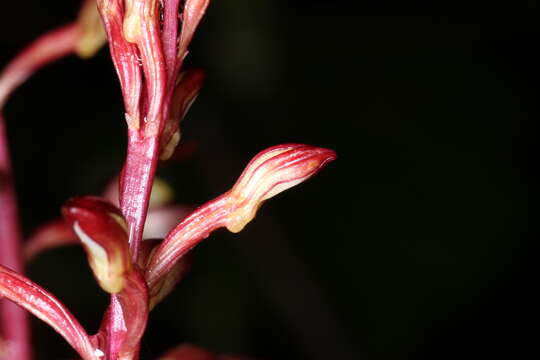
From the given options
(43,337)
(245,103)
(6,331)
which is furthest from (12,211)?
(245,103)

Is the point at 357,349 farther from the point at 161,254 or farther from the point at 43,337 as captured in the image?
the point at 161,254

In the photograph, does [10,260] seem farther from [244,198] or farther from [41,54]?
[244,198]

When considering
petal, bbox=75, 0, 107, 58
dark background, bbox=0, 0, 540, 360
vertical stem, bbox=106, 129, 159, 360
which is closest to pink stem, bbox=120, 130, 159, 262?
vertical stem, bbox=106, 129, 159, 360

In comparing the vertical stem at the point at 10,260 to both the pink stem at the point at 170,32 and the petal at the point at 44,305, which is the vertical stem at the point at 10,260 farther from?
the pink stem at the point at 170,32

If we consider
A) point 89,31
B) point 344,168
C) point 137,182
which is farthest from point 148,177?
point 344,168

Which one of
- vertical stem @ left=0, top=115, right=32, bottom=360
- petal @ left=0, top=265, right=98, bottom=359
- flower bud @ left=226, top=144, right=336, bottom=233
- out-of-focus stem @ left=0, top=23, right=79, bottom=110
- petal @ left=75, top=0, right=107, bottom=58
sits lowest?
petal @ left=0, top=265, right=98, bottom=359

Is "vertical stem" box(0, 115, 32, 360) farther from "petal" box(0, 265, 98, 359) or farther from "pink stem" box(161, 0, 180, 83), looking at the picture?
"pink stem" box(161, 0, 180, 83)
